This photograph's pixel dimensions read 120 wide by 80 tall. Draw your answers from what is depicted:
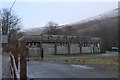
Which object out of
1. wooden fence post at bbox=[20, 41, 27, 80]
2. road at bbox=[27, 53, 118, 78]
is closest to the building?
road at bbox=[27, 53, 118, 78]

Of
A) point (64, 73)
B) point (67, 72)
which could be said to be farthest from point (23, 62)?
point (67, 72)

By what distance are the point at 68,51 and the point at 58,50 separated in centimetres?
202

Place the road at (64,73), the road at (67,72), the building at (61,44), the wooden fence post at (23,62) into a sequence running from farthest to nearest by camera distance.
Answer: the building at (61,44) < the road at (67,72) < the road at (64,73) < the wooden fence post at (23,62)

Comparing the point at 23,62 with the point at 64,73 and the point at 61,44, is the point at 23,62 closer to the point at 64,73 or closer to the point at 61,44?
the point at 64,73

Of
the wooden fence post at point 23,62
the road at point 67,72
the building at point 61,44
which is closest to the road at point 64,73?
the road at point 67,72

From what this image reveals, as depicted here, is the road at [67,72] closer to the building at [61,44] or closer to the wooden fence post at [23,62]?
the wooden fence post at [23,62]

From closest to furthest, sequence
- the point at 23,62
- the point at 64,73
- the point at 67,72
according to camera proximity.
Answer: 1. the point at 23,62
2. the point at 64,73
3. the point at 67,72

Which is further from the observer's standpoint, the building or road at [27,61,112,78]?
the building

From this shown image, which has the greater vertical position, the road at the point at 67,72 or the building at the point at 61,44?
the building at the point at 61,44

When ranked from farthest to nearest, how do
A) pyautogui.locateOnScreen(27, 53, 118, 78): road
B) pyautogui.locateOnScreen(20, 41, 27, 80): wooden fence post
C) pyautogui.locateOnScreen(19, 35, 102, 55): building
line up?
pyautogui.locateOnScreen(19, 35, 102, 55): building, pyautogui.locateOnScreen(27, 53, 118, 78): road, pyautogui.locateOnScreen(20, 41, 27, 80): wooden fence post

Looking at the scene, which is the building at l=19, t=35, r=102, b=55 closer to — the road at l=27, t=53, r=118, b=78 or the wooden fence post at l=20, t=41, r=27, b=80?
the road at l=27, t=53, r=118, b=78

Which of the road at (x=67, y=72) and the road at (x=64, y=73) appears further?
the road at (x=67, y=72)

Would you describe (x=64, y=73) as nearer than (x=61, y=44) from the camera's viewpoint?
Yes

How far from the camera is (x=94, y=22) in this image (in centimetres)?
8700
